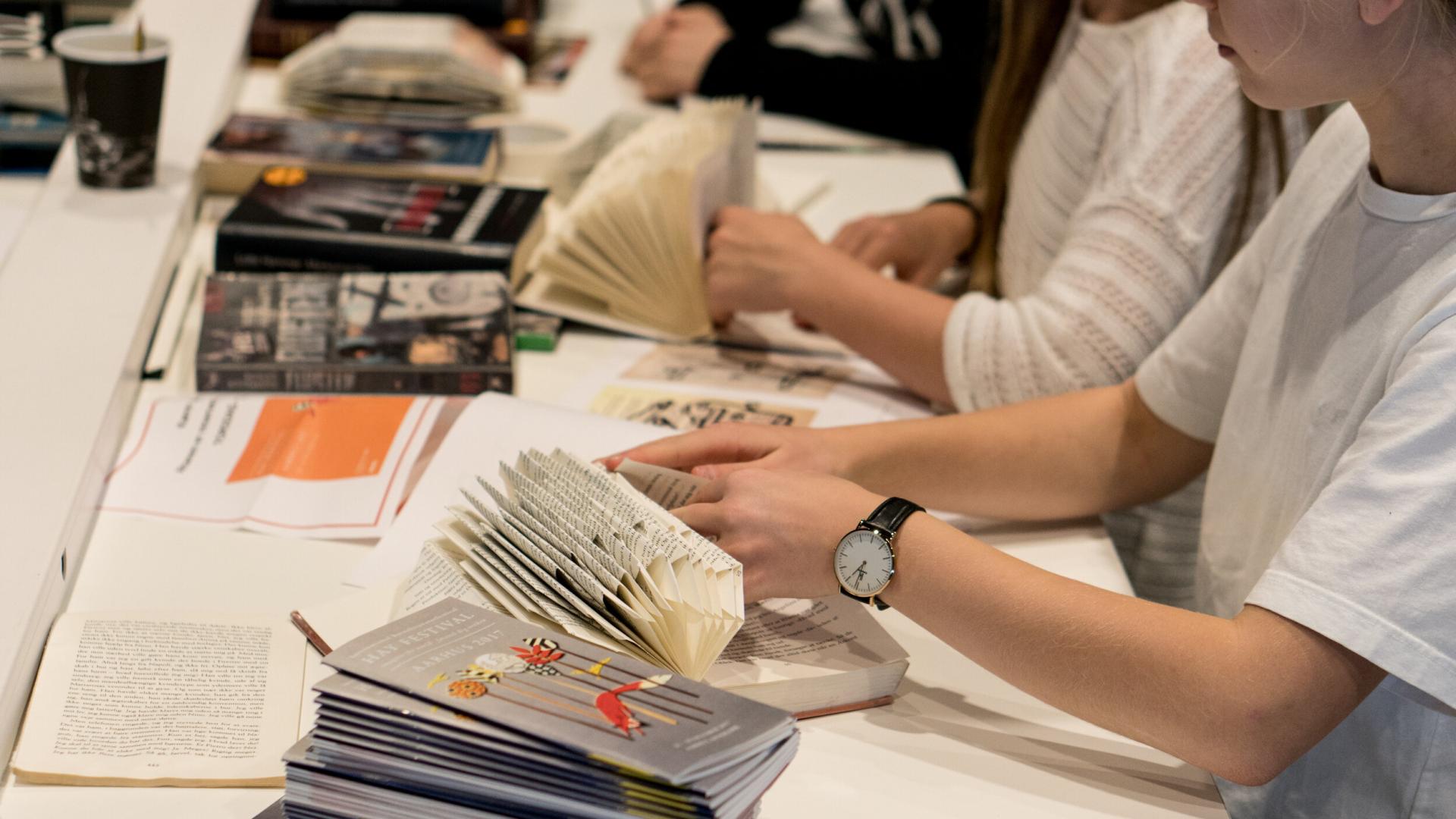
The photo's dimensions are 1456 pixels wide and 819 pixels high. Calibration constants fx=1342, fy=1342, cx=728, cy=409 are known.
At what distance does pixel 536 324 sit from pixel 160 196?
44 centimetres

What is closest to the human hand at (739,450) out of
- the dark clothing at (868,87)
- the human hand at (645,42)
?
the dark clothing at (868,87)

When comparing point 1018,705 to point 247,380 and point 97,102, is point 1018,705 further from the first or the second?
point 97,102

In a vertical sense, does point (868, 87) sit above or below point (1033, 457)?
below

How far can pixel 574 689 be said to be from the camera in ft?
2.17

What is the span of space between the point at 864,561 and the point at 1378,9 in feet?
1.45

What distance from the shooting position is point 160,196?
1.43m

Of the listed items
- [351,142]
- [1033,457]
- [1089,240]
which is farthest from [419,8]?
[1033,457]

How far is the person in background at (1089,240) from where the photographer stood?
3.86 ft

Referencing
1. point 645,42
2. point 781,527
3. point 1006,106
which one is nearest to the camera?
point 781,527

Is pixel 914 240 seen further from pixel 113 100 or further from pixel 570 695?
pixel 570 695

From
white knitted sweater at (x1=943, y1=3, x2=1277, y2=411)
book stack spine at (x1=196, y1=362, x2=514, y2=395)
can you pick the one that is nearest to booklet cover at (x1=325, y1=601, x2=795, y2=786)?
book stack spine at (x1=196, y1=362, x2=514, y2=395)

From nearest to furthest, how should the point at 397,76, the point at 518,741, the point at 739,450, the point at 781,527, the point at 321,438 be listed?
Result: 1. the point at 518,741
2. the point at 781,527
3. the point at 739,450
4. the point at 321,438
5. the point at 397,76

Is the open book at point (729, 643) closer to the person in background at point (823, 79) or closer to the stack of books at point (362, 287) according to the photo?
the stack of books at point (362, 287)

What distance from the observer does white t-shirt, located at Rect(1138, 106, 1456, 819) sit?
72 cm
